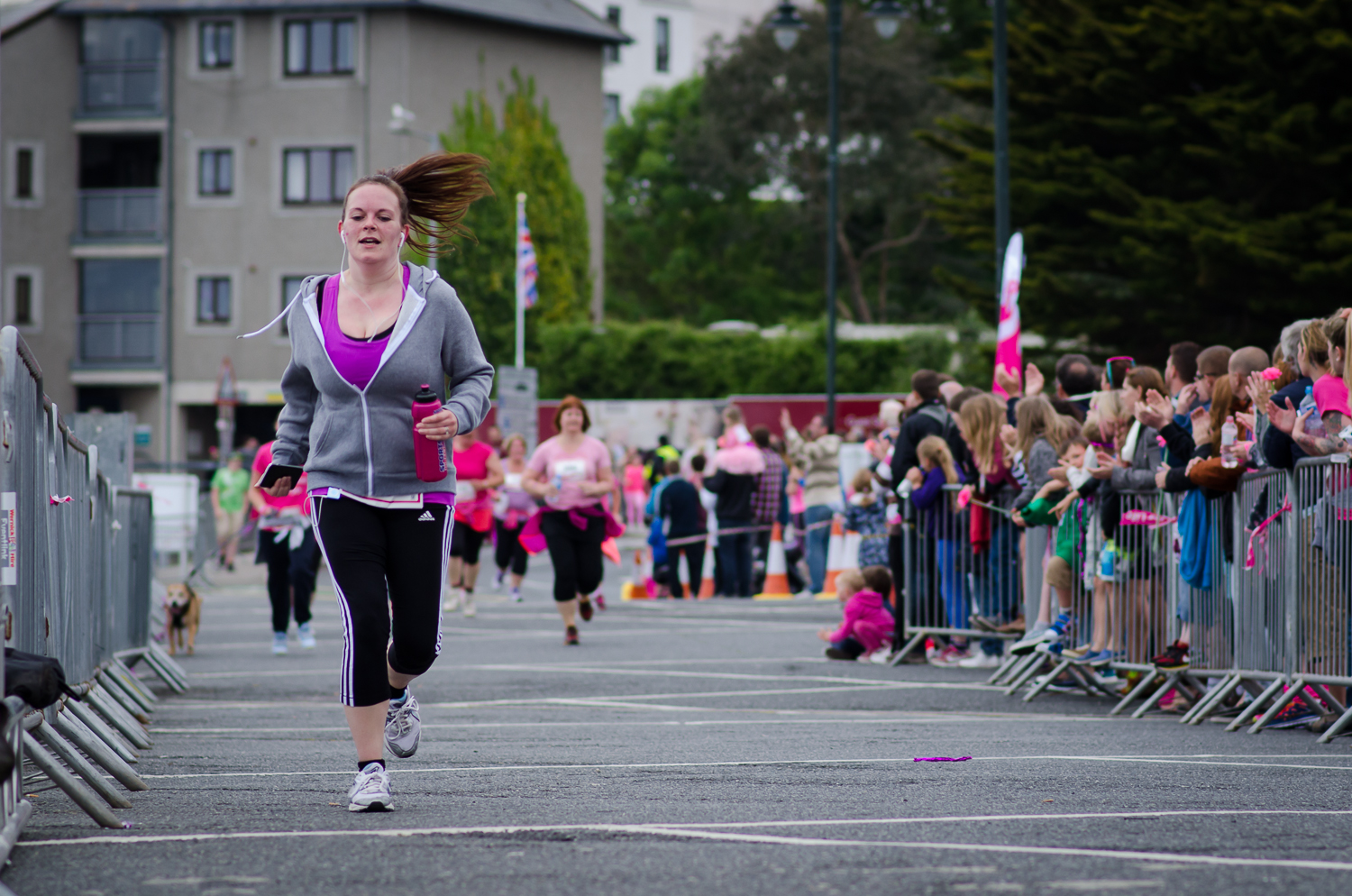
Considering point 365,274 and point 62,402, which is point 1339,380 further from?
point 62,402

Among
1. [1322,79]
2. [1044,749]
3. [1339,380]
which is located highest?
[1322,79]

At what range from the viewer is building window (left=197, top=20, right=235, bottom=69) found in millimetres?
53062

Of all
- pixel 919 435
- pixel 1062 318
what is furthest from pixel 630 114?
pixel 919 435

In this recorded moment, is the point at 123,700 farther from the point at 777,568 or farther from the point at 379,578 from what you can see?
the point at 777,568

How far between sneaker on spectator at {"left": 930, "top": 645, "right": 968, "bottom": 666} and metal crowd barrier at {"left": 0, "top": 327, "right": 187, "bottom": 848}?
5807 millimetres

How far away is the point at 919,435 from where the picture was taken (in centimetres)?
Result: 1459

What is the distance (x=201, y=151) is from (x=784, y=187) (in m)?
22.1

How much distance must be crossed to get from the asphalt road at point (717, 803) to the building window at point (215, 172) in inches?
1718

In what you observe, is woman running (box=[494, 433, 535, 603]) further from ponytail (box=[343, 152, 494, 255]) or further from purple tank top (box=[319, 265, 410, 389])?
purple tank top (box=[319, 265, 410, 389])

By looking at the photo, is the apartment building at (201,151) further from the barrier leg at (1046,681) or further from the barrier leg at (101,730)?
the barrier leg at (101,730)

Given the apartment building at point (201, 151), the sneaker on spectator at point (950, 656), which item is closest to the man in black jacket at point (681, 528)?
the sneaker on spectator at point (950, 656)

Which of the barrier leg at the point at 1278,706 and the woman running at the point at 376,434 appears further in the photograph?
the barrier leg at the point at 1278,706

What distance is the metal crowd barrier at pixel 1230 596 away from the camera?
877 cm

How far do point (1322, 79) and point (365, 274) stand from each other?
72.3 ft
